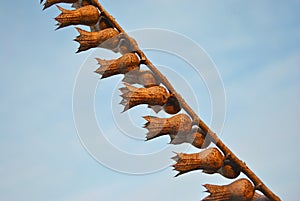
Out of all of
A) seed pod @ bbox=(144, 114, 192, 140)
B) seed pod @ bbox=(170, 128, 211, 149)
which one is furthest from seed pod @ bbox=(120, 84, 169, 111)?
seed pod @ bbox=(170, 128, 211, 149)

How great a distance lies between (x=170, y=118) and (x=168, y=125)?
54 mm

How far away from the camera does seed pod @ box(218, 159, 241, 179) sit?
2.59m

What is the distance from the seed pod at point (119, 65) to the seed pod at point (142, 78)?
0.04 m

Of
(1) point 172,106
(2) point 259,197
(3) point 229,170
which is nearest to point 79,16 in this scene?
(1) point 172,106

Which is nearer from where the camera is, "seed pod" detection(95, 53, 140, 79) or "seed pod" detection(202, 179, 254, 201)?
"seed pod" detection(202, 179, 254, 201)

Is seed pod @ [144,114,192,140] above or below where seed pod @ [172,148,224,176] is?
above

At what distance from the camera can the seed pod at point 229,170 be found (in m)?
2.59

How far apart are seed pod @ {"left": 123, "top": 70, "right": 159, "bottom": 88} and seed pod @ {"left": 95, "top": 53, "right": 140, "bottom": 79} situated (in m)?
0.04

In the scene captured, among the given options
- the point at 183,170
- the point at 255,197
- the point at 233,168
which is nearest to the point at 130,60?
the point at 183,170

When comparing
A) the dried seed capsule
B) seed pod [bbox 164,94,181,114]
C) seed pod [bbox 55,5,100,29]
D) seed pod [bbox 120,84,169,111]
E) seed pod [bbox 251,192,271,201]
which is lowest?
seed pod [bbox 251,192,271,201]

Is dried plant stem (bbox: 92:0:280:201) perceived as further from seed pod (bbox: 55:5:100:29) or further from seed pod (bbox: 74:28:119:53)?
seed pod (bbox: 55:5:100:29)

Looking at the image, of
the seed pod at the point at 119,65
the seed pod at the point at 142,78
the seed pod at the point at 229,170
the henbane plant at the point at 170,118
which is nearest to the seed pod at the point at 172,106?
the henbane plant at the point at 170,118

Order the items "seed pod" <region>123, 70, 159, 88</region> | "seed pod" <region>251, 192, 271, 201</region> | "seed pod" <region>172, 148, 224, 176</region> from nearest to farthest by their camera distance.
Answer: "seed pod" <region>172, 148, 224, 176</region>
"seed pod" <region>251, 192, 271, 201</region>
"seed pod" <region>123, 70, 159, 88</region>

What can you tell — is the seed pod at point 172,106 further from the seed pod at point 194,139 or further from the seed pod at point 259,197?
the seed pod at point 259,197
